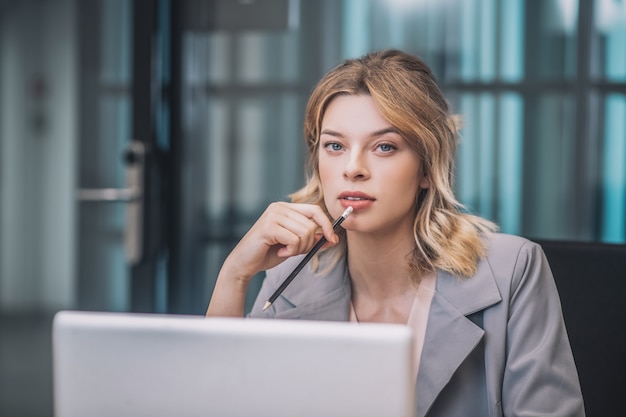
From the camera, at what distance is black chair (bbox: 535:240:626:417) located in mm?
1388

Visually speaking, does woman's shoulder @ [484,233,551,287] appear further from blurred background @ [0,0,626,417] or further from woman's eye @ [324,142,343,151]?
blurred background @ [0,0,626,417]

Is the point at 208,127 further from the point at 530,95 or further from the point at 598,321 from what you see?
the point at 598,321

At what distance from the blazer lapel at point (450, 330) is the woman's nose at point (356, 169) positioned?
25cm

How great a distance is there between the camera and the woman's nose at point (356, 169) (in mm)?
1375

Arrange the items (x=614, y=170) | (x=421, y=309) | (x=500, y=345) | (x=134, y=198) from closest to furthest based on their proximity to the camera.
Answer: (x=500, y=345) → (x=421, y=309) → (x=134, y=198) → (x=614, y=170)

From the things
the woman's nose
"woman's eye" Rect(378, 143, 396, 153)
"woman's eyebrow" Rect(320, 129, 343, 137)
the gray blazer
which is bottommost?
the gray blazer

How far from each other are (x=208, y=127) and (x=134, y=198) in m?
0.56

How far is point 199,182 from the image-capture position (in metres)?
3.15

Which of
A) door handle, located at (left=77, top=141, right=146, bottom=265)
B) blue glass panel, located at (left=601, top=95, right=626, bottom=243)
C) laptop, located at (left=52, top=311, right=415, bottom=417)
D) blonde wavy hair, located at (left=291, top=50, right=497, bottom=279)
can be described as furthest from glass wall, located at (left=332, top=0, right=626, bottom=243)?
laptop, located at (left=52, top=311, right=415, bottom=417)

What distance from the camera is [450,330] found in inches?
54.0

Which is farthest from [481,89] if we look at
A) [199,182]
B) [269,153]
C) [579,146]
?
[199,182]

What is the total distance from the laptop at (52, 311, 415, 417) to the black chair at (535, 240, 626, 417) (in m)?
0.85

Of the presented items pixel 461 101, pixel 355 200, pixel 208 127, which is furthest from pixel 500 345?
pixel 208 127

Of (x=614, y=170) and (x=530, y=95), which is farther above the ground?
(x=530, y=95)
